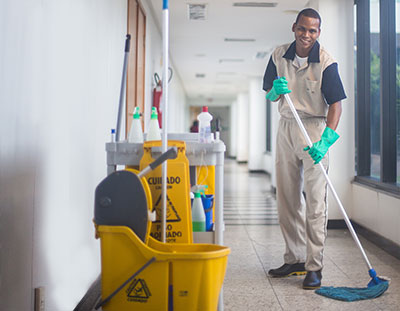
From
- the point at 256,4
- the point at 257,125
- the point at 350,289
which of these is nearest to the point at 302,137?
the point at 350,289

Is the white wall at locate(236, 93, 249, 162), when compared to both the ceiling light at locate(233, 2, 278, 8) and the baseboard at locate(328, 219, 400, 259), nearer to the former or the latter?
the ceiling light at locate(233, 2, 278, 8)

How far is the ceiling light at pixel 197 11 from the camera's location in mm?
4262

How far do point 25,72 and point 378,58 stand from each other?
294 cm

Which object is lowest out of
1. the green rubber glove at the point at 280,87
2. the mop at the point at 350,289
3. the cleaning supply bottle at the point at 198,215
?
the mop at the point at 350,289

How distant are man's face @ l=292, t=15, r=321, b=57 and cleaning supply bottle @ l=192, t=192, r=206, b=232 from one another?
1.10m

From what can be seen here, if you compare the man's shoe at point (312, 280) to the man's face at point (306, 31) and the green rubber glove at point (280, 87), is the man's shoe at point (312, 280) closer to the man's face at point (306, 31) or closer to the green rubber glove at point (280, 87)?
the green rubber glove at point (280, 87)

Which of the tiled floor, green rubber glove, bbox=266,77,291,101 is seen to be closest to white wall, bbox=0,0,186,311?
the tiled floor

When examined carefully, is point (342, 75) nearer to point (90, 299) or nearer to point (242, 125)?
point (90, 299)

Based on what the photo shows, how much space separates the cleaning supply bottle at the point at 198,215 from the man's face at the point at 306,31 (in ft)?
3.62

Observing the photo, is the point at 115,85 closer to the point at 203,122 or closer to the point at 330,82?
the point at 203,122

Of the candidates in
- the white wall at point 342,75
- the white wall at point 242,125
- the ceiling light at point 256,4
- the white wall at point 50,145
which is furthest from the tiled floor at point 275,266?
the white wall at point 242,125

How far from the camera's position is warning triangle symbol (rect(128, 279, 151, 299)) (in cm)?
133

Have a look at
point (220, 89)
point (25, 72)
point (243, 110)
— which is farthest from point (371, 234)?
point (243, 110)

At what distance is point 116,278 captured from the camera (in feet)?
4.42
